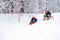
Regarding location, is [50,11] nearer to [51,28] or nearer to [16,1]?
[51,28]

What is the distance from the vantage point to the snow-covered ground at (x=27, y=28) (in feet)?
3.75

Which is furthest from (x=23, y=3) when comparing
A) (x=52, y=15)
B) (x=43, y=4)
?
(x=52, y=15)

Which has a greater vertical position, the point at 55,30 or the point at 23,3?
the point at 23,3

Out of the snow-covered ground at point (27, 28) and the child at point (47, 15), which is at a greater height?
the child at point (47, 15)

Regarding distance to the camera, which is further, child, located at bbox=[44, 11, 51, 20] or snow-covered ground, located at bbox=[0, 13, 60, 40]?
child, located at bbox=[44, 11, 51, 20]

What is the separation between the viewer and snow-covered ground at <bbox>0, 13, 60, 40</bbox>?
114 cm

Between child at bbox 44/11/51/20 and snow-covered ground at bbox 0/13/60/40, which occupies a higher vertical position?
child at bbox 44/11/51/20

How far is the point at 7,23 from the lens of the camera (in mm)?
1331

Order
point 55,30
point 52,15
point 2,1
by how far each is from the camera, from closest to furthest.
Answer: point 55,30 < point 52,15 < point 2,1

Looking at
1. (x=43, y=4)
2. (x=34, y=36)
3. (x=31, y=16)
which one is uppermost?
(x=43, y=4)

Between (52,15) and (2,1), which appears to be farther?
(2,1)

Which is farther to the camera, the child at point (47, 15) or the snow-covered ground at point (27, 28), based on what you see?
the child at point (47, 15)

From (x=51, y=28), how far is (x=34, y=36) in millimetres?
154

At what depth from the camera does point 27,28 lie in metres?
1.24
